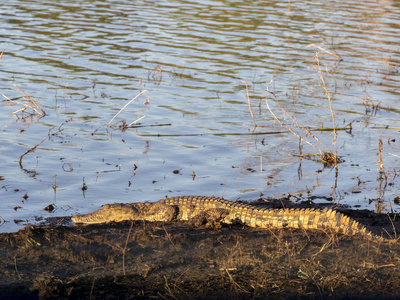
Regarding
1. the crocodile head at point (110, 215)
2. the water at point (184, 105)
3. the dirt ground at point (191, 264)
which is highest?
the dirt ground at point (191, 264)

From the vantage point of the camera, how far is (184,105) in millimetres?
13531

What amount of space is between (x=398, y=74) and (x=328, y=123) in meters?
5.43

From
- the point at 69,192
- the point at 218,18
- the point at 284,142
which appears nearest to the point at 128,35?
the point at 218,18

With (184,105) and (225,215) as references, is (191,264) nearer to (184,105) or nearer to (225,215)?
→ (225,215)

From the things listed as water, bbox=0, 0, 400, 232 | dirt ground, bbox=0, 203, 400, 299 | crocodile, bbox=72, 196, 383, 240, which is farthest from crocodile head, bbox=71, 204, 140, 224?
water, bbox=0, 0, 400, 232

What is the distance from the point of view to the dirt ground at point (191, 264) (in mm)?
5750

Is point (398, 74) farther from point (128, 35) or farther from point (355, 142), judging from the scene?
point (128, 35)

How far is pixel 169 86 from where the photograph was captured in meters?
15.1

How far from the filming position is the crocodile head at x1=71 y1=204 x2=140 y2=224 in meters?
7.56

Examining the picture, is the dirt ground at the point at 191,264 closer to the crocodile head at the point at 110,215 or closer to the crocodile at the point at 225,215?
the crocodile at the point at 225,215

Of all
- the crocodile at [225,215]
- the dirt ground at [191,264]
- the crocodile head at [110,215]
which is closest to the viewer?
the dirt ground at [191,264]

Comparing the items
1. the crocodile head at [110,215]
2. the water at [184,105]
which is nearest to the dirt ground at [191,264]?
the crocodile head at [110,215]

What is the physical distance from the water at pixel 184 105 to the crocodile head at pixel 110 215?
1.92ft

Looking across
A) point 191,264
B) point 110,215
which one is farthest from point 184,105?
point 191,264
